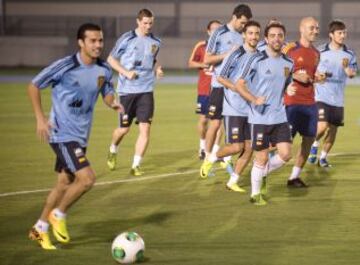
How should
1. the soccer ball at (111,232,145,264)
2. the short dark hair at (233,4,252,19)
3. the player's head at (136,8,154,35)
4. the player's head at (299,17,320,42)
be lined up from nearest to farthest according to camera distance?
1. the soccer ball at (111,232,145,264)
2. the player's head at (299,17,320,42)
3. the short dark hair at (233,4,252,19)
4. the player's head at (136,8,154,35)

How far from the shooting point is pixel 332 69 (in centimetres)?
1474

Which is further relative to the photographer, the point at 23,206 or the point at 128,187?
the point at 128,187

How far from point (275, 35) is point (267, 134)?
1.23 meters

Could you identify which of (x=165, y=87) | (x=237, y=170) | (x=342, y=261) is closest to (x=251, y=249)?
(x=342, y=261)

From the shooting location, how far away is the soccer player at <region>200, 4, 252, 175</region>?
13484 mm

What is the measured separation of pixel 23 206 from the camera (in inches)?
449

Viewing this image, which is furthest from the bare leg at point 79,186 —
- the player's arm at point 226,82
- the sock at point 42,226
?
the player's arm at point 226,82

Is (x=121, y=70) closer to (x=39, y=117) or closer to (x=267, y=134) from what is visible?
(x=267, y=134)

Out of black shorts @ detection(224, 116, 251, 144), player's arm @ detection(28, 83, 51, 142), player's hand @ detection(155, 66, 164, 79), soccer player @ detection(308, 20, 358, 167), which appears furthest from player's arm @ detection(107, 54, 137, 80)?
player's arm @ detection(28, 83, 51, 142)

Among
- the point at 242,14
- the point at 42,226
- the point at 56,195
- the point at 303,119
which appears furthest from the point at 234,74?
the point at 42,226

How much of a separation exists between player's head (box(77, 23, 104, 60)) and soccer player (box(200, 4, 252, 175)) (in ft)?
14.2

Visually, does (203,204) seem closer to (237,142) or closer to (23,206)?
(237,142)

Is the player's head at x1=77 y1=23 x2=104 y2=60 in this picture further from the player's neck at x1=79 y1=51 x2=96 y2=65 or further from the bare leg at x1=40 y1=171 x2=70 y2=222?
the bare leg at x1=40 y1=171 x2=70 y2=222

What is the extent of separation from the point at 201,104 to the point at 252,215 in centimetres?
595
